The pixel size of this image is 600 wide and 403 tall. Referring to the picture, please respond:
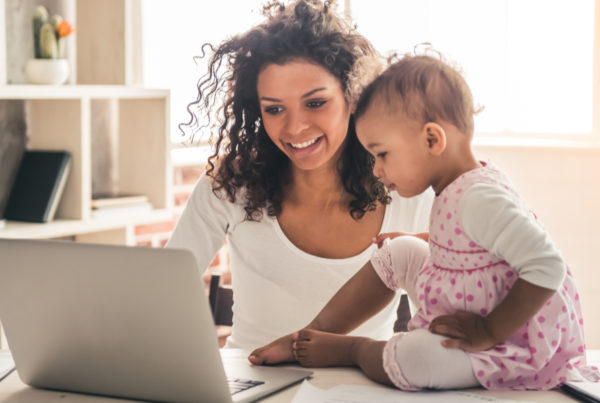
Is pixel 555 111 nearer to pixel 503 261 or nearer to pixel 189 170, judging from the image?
pixel 189 170

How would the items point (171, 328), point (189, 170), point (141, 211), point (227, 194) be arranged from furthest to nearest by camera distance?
point (189, 170)
point (141, 211)
point (227, 194)
point (171, 328)

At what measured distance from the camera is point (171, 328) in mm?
1122

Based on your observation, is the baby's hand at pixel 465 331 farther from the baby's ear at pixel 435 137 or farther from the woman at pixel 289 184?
the woman at pixel 289 184

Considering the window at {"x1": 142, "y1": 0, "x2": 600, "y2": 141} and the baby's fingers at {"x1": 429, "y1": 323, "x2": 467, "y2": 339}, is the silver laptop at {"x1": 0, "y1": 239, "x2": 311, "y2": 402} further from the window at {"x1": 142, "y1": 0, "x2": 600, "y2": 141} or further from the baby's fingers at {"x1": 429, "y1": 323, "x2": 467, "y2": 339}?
the window at {"x1": 142, "y1": 0, "x2": 600, "y2": 141}

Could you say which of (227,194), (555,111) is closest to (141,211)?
(227,194)

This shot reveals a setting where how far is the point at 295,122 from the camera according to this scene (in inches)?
72.9

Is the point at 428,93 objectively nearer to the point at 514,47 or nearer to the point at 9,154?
the point at 9,154

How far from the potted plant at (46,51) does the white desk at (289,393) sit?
1.70 metres

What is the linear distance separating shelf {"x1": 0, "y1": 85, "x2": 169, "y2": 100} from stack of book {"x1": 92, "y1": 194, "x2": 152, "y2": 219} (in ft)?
1.31

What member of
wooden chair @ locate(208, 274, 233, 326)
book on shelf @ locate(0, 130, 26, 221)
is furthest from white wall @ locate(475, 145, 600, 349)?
book on shelf @ locate(0, 130, 26, 221)

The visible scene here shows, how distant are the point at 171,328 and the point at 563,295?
59 centimetres

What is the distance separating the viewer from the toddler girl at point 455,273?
1154 mm

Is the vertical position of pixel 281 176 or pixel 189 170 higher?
pixel 281 176

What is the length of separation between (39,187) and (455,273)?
2019 mm
